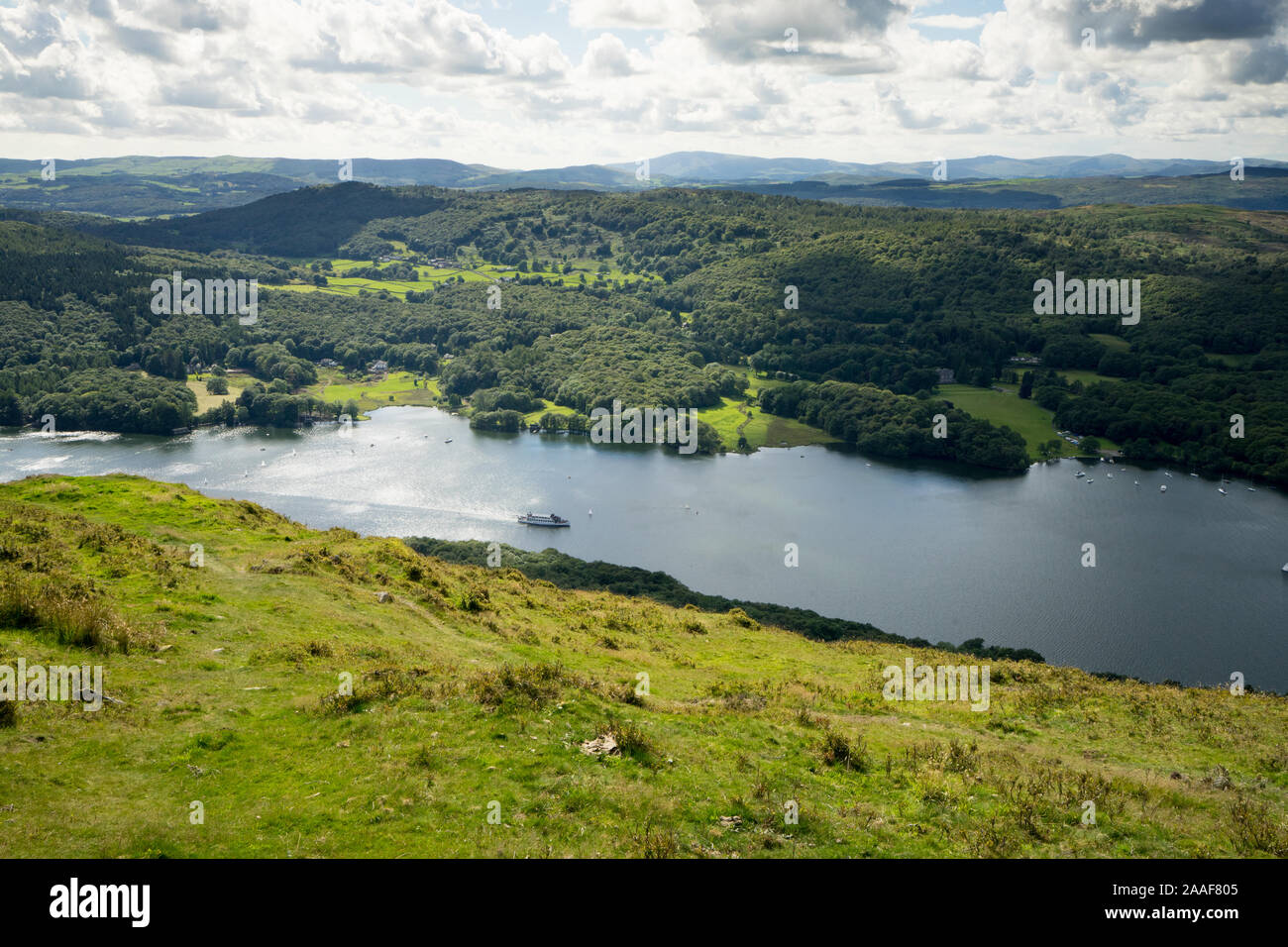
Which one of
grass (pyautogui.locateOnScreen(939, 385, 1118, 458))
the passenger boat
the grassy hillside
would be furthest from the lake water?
the grassy hillside

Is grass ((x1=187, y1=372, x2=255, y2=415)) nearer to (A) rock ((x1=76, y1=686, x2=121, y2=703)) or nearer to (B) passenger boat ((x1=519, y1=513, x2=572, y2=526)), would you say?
(B) passenger boat ((x1=519, y1=513, x2=572, y2=526))

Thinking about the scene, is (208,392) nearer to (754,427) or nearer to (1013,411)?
(754,427)

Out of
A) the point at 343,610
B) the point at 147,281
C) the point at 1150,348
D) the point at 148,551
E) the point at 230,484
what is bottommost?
the point at 230,484

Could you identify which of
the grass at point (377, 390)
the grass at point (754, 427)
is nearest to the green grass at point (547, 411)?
the grass at point (377, 390)

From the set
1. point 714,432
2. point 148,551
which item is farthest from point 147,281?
point 148,551

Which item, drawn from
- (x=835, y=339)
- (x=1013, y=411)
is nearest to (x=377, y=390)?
(x=835, y=339)
